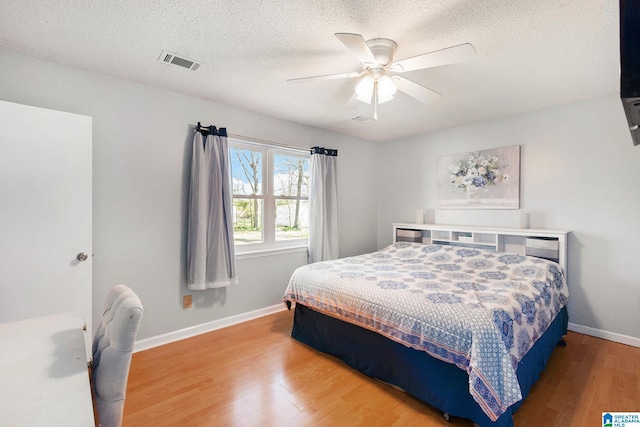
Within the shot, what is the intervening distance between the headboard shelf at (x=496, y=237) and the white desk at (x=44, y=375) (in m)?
3.57

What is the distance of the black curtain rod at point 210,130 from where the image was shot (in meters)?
2.87

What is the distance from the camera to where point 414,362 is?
1913 mm

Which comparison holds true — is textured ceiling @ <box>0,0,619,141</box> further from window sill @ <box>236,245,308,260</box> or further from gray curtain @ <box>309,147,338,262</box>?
window sill @ <box>236,245,308,260</box>

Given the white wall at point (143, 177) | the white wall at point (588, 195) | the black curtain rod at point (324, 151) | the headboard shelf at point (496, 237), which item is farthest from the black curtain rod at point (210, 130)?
the white wall at point (588, 195)

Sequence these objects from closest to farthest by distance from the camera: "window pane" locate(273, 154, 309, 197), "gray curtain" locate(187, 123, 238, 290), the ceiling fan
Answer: the ceiling fan < "gray curtain" locate(187, 123, 238, 290) < "window pane" locate(273, 154, 309, 197)

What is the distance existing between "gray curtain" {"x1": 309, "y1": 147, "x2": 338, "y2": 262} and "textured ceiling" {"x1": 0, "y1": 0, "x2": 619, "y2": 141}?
1102 mm

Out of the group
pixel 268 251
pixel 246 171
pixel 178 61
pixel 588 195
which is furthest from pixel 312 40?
pixel 588 195

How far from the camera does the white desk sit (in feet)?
2.48

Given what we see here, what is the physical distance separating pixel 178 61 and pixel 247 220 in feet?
5.83

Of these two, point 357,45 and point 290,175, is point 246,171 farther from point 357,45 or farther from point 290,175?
point 357,45

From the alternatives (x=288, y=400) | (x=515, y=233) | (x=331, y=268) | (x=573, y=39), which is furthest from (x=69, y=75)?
(x=515, y=233)

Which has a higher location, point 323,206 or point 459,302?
point 323,206

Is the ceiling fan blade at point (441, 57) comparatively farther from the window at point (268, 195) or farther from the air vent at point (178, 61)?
the window at point (268, 195)

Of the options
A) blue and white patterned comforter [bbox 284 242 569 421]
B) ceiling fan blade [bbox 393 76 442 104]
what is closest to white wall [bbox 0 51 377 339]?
blue and white patterned comforter [bbox 284 242 569 421]
